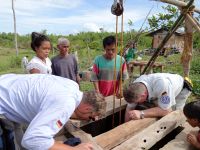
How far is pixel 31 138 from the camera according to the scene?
69.3 inches

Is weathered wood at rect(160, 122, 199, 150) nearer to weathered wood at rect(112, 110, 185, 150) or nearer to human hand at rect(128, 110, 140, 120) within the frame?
weathered wood at rect(112, 110, 185, 150)

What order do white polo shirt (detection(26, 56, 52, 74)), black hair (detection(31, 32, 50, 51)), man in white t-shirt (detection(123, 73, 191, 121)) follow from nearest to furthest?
man in white t-shirt (detection(123, 73, 191, 121)) → white polo shirt (detection(26, 56, 52, 74)) → black hair (detection(31, 32, 50, 51))

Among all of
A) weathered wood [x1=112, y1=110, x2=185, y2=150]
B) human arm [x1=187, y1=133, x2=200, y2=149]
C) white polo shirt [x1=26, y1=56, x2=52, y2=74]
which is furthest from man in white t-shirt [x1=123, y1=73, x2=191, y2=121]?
white polo shirt [x1=26, y1=56, x2=52, y2=74]

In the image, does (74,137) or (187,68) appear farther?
(187,68)

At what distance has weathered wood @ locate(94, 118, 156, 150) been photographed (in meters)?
2.62

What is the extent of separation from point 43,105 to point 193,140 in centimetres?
146

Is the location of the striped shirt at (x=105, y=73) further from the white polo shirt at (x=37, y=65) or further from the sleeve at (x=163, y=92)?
the sleeve at (x=163, y=92)

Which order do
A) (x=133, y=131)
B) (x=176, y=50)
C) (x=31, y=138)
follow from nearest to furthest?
(x=31, y=138) < (x=133, y=131) < (x=176, y=50)

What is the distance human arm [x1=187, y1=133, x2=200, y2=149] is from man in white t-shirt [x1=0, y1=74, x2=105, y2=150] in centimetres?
95

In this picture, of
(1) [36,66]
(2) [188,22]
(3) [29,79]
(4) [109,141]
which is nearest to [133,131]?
(4) [109,141]

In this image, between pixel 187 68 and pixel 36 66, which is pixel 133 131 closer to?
pixel 36 66

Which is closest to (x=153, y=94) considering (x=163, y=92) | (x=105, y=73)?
(x=163, y=92)

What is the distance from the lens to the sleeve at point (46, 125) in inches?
69.5

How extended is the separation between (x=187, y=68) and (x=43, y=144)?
348 centimetres
